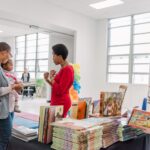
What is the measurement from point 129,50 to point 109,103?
580cm

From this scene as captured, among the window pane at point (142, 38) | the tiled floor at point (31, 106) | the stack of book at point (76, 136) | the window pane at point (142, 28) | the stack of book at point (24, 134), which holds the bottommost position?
the tiled floor at point (31, 106)

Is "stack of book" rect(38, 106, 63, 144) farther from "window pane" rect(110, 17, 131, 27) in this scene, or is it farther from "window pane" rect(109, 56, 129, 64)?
"window pane" rect(110, 17, 131, 27)

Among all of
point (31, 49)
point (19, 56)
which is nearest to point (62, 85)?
point (31, 49)

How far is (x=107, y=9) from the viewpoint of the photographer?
6562mm

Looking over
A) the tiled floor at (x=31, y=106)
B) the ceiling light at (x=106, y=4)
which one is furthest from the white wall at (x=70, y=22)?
the tiled floor at (x=31, y=106)

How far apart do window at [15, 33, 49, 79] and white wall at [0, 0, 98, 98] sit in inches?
135

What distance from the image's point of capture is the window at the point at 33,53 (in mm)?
10781

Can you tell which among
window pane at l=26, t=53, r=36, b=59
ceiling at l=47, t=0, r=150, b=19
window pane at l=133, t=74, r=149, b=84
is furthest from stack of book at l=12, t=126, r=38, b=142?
window pane at l=26, t=53, r=36, b=59

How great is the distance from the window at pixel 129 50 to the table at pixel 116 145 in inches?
201

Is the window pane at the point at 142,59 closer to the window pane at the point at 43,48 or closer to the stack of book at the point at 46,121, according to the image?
the window pane at the point at 43,48

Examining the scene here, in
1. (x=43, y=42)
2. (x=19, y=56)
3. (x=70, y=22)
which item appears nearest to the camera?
(x=70, y=22)

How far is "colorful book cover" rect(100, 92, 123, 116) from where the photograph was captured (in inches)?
65.5

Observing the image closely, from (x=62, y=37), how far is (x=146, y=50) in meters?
2.91

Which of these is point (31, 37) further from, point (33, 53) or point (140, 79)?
point (140, 79)
